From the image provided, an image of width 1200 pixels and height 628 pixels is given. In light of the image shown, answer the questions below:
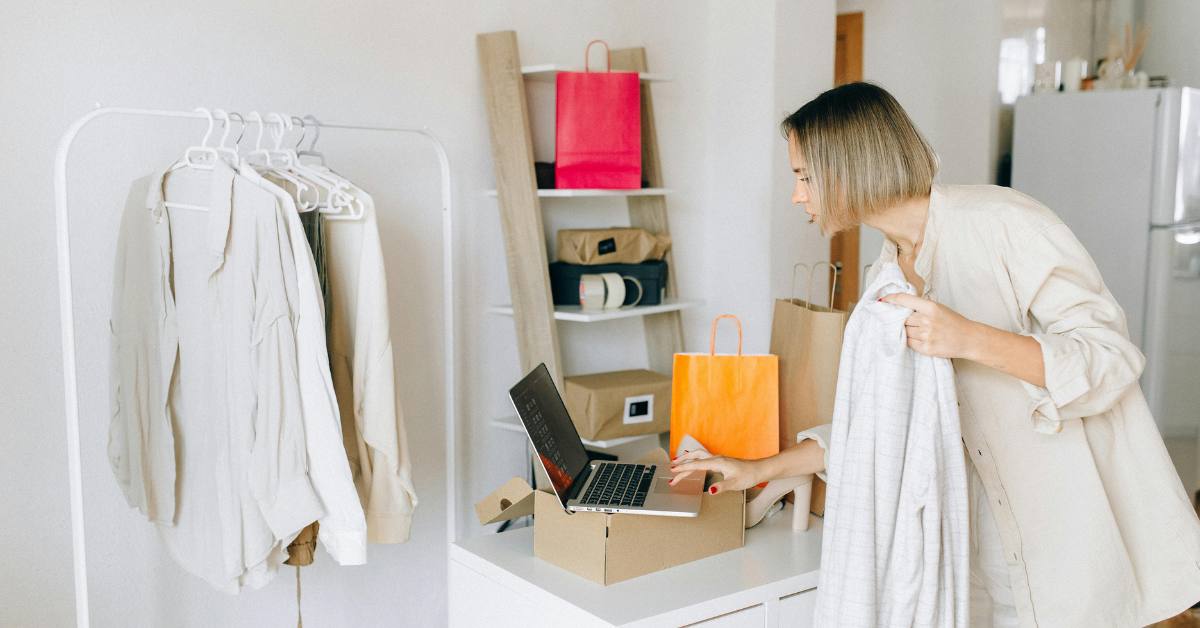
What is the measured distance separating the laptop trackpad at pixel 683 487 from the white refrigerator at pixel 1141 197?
3.07 metres

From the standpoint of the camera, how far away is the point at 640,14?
11.3ft

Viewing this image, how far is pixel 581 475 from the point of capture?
200cm

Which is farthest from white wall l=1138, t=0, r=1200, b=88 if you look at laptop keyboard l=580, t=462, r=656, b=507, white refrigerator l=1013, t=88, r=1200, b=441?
laptop keyboard l=580, t=462, r=656, b=507

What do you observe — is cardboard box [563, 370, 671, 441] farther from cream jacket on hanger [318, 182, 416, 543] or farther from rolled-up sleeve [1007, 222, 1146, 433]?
rolled-up sleeve [1007, 222, 1146, 433]

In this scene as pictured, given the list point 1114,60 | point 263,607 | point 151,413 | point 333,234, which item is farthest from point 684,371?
point 1114,60

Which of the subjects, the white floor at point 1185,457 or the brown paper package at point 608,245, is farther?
the white floor at point 1185,457

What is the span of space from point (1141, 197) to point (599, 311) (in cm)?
253

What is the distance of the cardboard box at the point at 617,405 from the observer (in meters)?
2.96

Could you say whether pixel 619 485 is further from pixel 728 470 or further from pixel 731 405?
pixel 731 405

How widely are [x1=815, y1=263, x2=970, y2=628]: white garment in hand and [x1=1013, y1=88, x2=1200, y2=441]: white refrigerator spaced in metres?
3.19

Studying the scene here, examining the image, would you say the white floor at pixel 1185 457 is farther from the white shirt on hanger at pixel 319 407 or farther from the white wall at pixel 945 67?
the white shirt on hanger at pixel 319 407

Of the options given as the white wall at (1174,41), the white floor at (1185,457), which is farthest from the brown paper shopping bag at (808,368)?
the white wall at (1174,41)

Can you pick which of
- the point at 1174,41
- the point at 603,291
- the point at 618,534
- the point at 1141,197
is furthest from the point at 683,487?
the point at 1174,41

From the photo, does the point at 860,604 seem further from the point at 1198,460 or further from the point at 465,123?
the point at 1198,460
